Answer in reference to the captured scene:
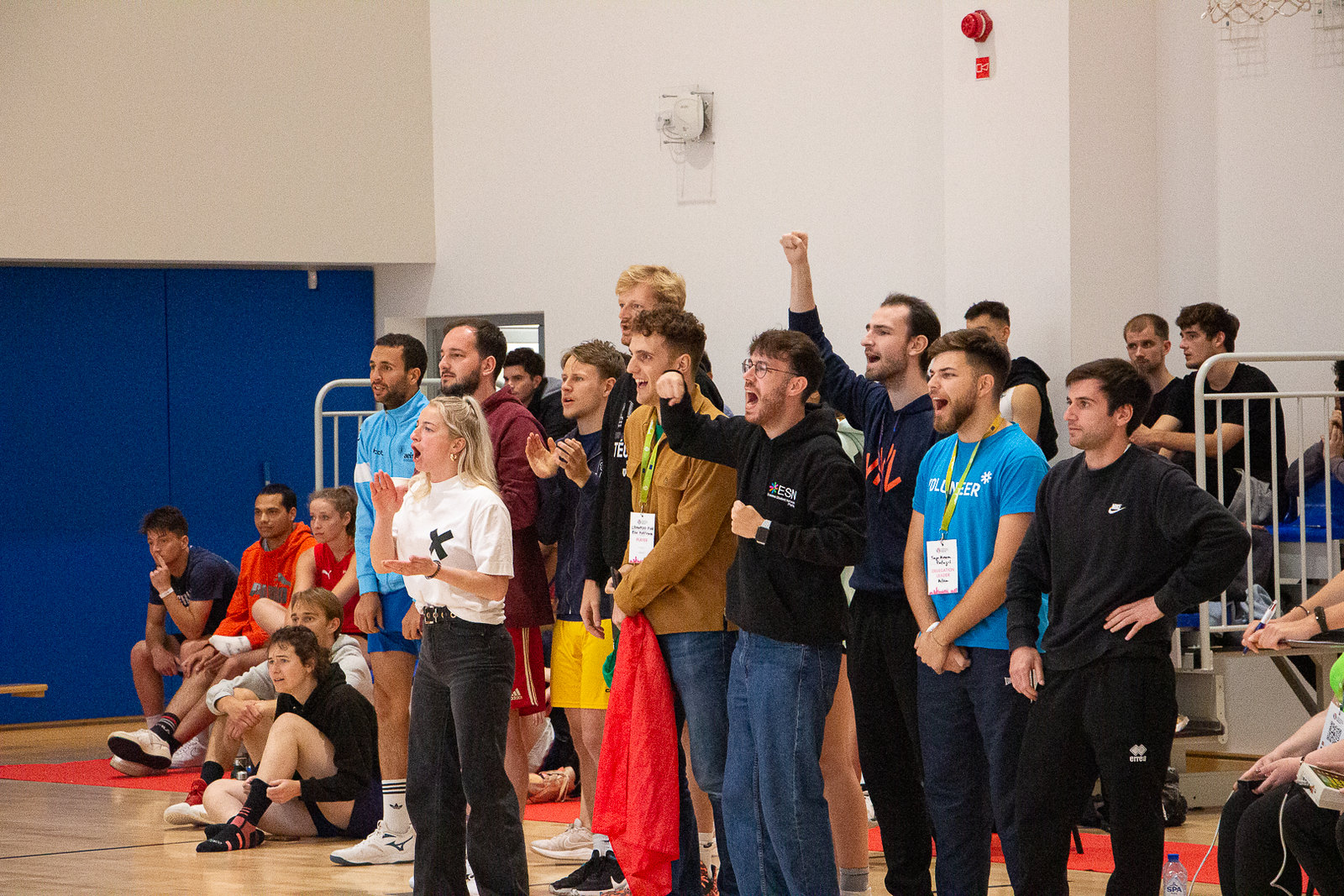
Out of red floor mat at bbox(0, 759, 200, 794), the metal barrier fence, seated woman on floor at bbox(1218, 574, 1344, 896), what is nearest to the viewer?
seated woman on floor at bbox(1218, 574, 1344, 896)

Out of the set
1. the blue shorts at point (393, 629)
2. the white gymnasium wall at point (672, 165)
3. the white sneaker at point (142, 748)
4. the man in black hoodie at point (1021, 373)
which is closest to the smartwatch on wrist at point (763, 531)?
the blue shorts at point (393, 629)

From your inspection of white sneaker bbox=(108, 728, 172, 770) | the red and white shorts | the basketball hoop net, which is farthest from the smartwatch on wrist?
white sneaker bbox=(108, 728, 172, 770)

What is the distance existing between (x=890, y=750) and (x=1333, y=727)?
3.61 feet

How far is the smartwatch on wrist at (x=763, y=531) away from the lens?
387cm

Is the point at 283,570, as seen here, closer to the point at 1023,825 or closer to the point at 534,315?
the point at 534,315

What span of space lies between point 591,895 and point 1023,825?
1570mm

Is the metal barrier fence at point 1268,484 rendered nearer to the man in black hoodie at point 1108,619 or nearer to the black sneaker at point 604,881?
the man in black hoodie at point 1108,619

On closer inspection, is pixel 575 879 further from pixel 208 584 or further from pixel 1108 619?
pixel 208 584

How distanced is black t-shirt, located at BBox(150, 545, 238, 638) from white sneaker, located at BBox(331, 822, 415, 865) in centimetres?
295

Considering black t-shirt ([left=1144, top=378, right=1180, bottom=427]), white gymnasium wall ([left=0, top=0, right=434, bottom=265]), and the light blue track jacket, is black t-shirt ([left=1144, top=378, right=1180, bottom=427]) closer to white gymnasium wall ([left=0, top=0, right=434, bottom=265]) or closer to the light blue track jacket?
the light blue track jacket

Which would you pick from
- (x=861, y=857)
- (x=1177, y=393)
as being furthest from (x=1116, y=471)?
(x=1177, y=393)

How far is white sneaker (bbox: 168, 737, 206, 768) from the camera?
7.86 metres

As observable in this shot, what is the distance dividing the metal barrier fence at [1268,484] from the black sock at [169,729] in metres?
4.82

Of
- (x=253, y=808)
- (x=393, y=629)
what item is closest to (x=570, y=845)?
(x=393, y=629)
